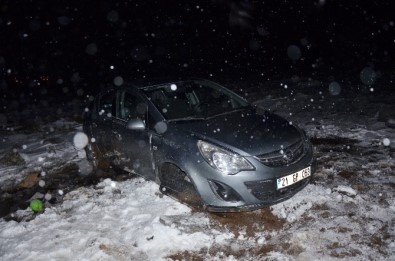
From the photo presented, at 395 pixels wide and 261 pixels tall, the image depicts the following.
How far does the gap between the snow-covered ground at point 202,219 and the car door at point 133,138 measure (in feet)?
1.51

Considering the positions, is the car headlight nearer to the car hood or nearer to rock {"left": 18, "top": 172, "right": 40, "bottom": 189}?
the car hood

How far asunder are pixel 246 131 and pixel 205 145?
60 cm

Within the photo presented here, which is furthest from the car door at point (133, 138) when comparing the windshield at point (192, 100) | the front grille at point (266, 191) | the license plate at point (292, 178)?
the license plate at point (292, 178)

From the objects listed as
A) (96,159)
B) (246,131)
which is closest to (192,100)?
(246,131)

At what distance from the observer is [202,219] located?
4.16 metres

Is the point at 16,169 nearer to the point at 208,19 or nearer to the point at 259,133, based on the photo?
the point at 259,133

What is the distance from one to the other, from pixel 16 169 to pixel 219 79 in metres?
11.7

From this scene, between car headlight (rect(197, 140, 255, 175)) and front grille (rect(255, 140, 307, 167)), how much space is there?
0.64 feet

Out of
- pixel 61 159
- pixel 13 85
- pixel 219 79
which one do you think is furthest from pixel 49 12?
pixel 61 159

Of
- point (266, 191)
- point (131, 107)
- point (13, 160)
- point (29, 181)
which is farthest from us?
point (13, 160)

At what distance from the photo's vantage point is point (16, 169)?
6473 millimetres

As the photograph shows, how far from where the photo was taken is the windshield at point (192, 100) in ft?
14.9

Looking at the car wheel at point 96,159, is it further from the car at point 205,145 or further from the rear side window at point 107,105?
the rear side window at point 107,105

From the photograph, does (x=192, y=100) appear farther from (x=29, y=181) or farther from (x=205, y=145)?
(x=29, y=181)
